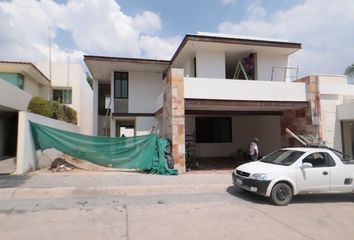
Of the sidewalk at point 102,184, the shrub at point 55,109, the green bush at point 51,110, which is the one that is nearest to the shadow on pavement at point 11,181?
the sidewalk at point 102,184

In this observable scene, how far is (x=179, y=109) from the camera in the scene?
1280 centimetres

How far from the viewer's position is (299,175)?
845 cm

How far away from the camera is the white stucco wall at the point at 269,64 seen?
1669 centimetres

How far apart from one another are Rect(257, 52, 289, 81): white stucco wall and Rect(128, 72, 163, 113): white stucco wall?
21.7ft

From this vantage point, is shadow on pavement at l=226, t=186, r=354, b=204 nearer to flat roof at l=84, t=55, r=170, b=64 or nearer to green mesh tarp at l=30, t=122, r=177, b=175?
green mesh tarp at l=30, t=122, r=177, b=175

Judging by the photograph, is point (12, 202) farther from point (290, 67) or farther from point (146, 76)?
point (290, 67)

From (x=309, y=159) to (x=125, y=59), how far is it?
1189 centimetres

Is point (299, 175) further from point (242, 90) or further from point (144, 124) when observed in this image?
point (144, 124)

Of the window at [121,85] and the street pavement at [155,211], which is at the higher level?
the window at [121,85]

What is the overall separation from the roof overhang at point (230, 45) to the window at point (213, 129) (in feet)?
19.6

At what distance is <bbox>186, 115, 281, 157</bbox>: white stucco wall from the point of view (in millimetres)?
19031

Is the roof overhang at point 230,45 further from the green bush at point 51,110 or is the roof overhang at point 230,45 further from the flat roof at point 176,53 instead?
the green bush at point 51,110

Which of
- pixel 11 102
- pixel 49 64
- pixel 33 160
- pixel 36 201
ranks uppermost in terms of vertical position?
pixel 49 64

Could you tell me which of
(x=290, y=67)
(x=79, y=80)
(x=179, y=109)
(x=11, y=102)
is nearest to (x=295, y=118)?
(x=290, y=67)
